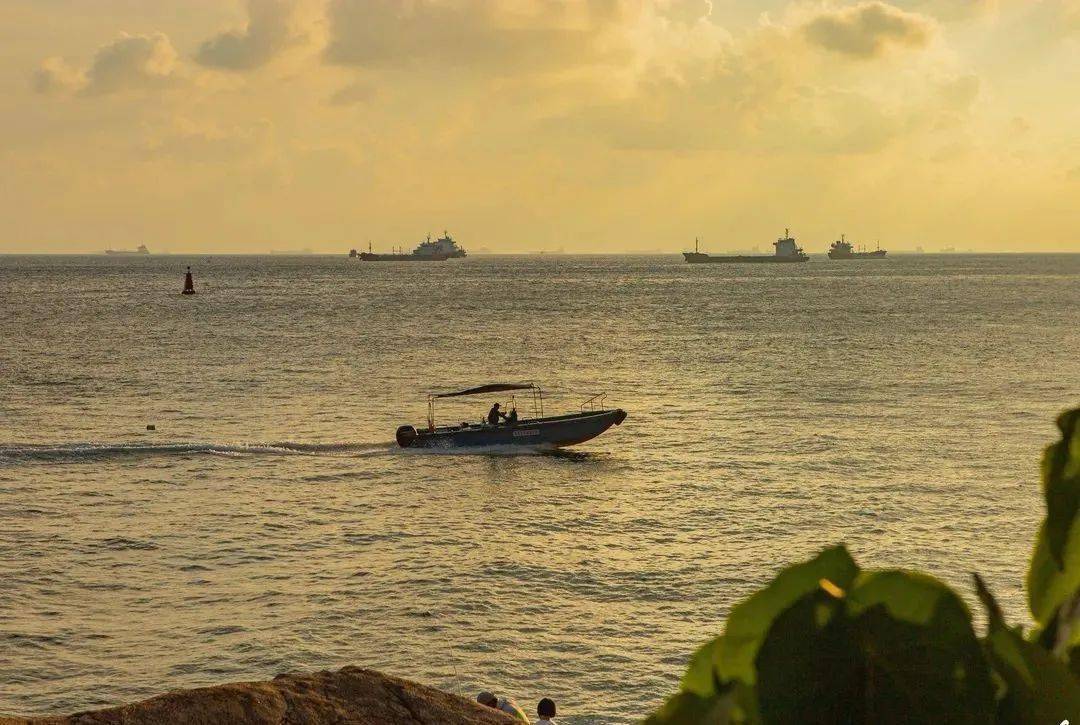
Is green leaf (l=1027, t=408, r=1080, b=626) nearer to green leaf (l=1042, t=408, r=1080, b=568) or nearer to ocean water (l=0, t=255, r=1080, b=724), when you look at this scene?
green leaf (l=1042, t=408, r=1080, b=568)

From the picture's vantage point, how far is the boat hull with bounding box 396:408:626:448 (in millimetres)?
45125

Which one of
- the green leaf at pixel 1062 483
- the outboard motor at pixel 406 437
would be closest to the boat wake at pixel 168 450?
the outboard motor at pixel 406 437

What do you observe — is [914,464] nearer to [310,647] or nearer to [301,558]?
[301,558]

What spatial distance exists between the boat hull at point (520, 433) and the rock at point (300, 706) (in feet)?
114

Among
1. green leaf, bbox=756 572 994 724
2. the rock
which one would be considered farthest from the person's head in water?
green leaf, bbox=756 572 994 724

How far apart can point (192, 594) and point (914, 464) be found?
2517 centimetres

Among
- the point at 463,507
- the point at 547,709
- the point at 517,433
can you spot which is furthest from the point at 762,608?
the point at 517,433

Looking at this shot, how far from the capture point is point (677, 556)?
2917cm

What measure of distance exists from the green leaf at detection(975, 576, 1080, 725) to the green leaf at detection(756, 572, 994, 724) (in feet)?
0.05

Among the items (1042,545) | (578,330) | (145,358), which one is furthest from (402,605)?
(578,330)

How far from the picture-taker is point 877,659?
986 millimetres

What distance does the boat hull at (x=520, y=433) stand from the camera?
148 feet

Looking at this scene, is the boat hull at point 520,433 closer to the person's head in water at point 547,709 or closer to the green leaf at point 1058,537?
the person's head in water at point 547,709

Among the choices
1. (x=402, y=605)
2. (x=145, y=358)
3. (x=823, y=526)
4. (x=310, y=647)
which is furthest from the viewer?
(x=145, y=358)
